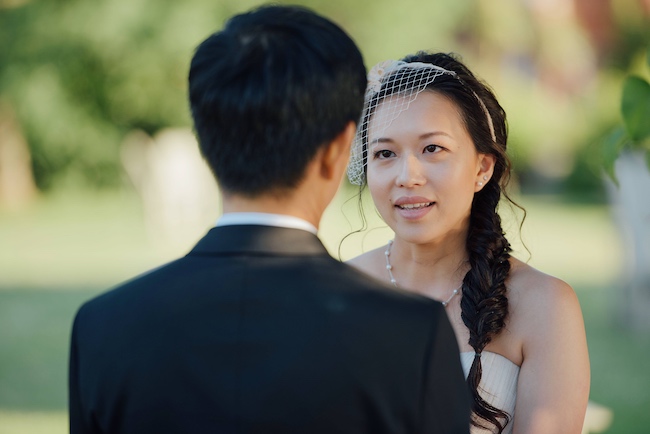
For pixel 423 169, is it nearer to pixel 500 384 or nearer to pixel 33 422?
pixel 500 384

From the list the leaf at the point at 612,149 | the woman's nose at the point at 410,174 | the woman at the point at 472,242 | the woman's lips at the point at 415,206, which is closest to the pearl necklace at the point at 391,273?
the woman at the point at 472,242

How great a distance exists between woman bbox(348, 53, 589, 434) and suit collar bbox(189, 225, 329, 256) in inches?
57.2

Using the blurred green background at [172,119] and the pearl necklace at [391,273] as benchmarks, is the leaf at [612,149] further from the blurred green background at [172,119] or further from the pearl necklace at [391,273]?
the blurred green background at [172,119]

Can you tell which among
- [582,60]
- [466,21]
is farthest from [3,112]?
[582,60]

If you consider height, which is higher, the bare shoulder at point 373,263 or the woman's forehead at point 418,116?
the woman's forehead at point 418,116

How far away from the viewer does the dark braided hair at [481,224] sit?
3.07 m

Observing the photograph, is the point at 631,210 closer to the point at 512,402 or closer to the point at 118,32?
the point at 512,402

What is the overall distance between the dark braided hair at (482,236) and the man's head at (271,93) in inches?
64.3

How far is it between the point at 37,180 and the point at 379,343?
2727 cm

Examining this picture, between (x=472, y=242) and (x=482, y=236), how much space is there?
46mm

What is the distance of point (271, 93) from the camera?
1563mm

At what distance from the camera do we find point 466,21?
27906 millimetres

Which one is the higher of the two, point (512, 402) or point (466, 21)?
point (466, 21)

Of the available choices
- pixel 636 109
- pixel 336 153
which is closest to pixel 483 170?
pixel 636 109
